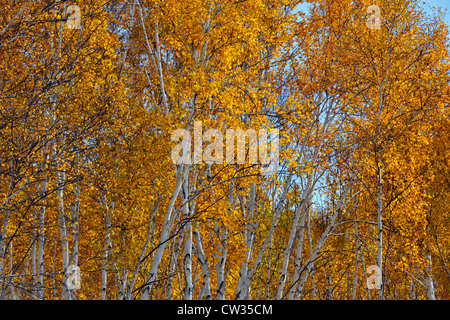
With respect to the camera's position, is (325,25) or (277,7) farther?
(325,25)

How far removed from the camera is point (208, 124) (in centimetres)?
887

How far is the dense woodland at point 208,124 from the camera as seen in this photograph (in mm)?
8727

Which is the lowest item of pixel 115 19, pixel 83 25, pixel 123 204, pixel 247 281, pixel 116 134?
pixel 247 281

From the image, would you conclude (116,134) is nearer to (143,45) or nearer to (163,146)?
(163,146)

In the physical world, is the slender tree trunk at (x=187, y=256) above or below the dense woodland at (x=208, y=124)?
below

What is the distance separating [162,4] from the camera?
9938mm

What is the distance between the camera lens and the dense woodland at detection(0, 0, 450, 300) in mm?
8727

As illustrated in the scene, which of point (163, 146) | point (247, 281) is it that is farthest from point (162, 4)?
point (247, 281)

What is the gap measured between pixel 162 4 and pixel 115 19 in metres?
4.53

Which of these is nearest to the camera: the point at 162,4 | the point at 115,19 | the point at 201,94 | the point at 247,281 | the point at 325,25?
the point at 201,94

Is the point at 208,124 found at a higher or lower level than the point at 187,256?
higher

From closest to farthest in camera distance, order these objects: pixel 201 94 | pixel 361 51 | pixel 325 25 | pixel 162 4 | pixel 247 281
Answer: pixel 201 94 < pixel 162 4 < pixel 247 281 < pixel 361 51 < pixel 325 25

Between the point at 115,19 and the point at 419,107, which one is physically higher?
the point at 115,19

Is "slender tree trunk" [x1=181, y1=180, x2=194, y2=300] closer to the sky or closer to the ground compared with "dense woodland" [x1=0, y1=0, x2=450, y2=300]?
closer to the ground
